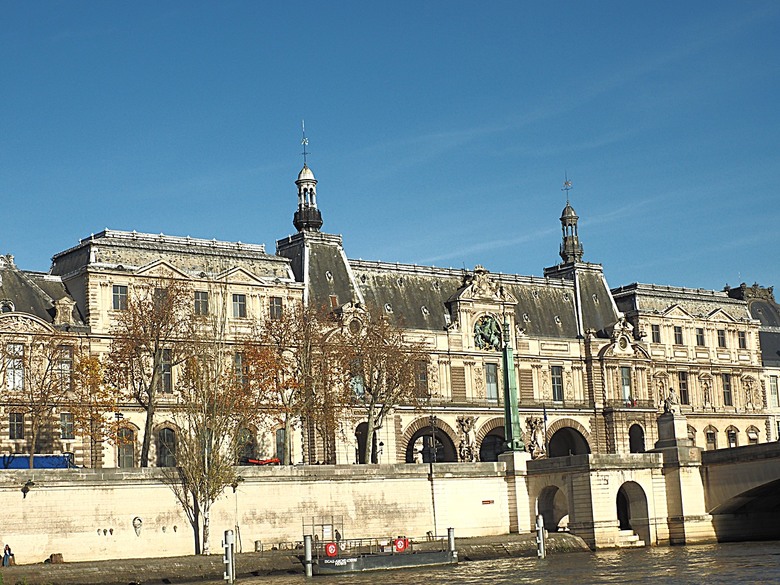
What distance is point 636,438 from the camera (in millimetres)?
111750

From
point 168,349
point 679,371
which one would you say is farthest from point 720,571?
point 679,371

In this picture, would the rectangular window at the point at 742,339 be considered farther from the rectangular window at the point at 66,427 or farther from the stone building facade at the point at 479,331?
the rectangular window at the point at 66,427

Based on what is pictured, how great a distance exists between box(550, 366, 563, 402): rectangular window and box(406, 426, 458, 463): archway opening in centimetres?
1073

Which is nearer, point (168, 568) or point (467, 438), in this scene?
point (168, 568)

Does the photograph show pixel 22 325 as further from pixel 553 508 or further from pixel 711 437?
pixel 711 437

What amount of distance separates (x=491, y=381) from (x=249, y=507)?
33809 millimetres

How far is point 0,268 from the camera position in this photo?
8844 cm

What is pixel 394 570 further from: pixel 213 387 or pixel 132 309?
pixel 132 309

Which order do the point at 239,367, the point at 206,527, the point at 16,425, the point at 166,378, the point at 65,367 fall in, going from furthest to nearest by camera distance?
the point at 239,367 → the point at 166,378 → the point at 65,367 → the point at 16,425 → the point at 206,527

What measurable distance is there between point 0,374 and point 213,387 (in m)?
14.0

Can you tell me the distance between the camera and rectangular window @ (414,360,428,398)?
3847 inches

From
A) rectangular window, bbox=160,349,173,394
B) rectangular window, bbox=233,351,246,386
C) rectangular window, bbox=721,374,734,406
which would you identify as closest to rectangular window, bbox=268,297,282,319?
rectangular window, bbox=233,351,246,386

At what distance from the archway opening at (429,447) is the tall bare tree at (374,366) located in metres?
5.59

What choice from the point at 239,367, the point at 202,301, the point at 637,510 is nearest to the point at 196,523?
the point at 239,367
